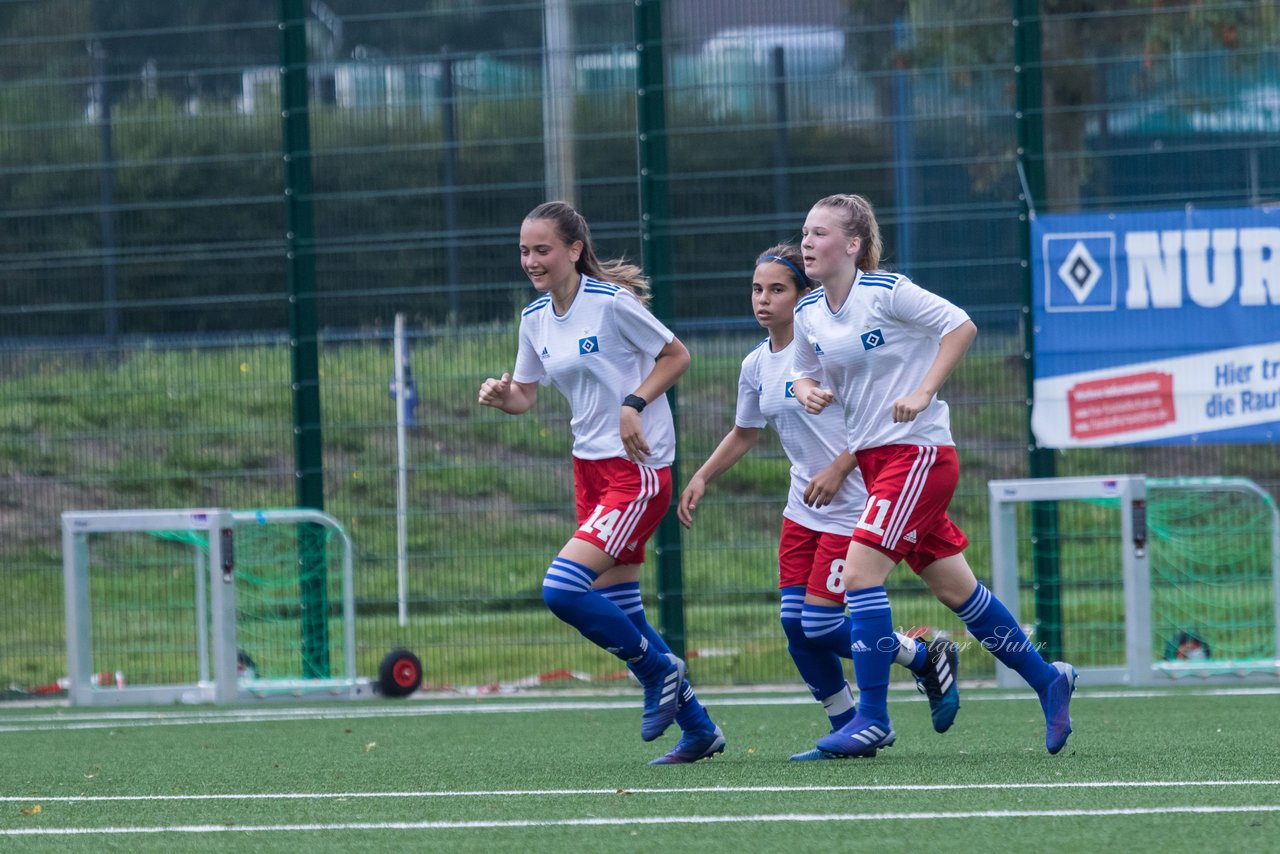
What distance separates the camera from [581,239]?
20.4 ft

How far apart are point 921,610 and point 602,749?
3.57m

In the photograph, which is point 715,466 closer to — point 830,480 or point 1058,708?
point 830,480

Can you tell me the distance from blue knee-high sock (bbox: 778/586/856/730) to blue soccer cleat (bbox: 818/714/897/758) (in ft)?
1.31

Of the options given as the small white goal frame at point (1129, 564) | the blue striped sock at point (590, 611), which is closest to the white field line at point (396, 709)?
the small white goal frame at point (1129, 564)

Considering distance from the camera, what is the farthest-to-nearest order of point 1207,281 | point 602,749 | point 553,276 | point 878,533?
point 1207,281 → point 602,749 → point 553,276 → point 878,533

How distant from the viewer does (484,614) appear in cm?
1017

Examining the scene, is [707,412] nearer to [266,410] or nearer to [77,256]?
[266,410]

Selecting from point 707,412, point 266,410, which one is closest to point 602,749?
point 707,412

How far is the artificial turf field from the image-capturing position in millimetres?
4199

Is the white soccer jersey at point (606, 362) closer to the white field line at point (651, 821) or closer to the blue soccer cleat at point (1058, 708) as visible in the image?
the blue soccer cleat at point (1058, 708)

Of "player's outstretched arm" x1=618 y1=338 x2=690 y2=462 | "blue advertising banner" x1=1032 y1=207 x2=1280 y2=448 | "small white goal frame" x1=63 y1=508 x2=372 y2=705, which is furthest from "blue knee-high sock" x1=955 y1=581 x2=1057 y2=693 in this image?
"small white goal frame" x1=63 y1=508 x2=372 y2=705

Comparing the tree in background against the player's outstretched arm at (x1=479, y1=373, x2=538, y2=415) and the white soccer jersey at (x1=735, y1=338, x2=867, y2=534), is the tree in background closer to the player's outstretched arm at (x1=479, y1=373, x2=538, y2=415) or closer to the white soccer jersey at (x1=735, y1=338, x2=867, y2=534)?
the white soccer jersey at (x1=735, y1=338, x2=867, y2=534)

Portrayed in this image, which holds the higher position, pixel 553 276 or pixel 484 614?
pixel 553 276

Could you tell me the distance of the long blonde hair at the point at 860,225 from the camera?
19.0 feet
